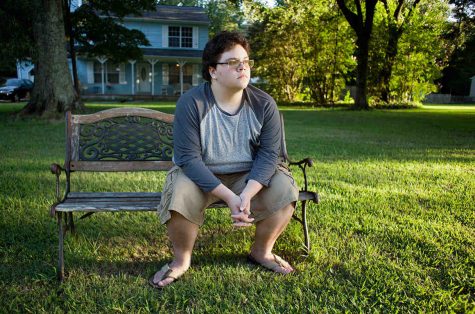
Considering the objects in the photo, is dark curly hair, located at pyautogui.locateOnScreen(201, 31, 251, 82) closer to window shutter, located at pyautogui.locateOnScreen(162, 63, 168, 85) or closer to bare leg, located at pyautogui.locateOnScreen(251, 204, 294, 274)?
bare leg, located at pyautogui.locateOnScreen(251, 204, 294, 274)

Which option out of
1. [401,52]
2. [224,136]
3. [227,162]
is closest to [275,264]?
[227,162]

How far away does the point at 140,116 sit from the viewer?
3.88 metres

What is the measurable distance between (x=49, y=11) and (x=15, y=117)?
3278 mm

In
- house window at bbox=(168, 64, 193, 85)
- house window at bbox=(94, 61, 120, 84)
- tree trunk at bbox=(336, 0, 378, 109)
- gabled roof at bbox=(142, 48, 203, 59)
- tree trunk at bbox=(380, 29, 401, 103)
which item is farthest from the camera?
house window at bbox=(168, 64, 193, 85)

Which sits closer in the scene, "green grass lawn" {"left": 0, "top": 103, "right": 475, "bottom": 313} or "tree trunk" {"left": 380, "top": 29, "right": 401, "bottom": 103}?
"green grass lawn" {"left": 0, "top": 103, "right": 475, "bottom": 313}

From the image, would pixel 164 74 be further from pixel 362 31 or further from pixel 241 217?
pixel 241 217

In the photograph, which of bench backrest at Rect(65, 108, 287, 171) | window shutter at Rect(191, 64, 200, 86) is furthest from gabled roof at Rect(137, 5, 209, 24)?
bench backrest at Rect(65, 108, 287, 171)

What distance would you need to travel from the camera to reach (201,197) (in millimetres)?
2998

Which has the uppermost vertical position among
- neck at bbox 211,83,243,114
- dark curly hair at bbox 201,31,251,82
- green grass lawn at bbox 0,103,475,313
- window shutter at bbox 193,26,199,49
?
window shutter at bbox 193,26,199,49

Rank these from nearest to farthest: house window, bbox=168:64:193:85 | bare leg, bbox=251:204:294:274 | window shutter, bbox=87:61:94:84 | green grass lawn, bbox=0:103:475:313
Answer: green grass lawn, bbox=0:103:475:313
bare leg, bbox=251:204:294:274
window shutter, bbox=87:61:94:84
house window, bbox=168:64:193:85

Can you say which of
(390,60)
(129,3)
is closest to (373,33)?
(390,60)

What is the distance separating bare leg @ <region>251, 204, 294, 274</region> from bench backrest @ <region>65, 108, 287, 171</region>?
70 centimetres

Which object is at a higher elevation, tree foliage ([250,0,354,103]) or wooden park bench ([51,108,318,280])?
tree foliage ([250,0,354,103])

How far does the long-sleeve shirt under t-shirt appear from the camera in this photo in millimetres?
3023
